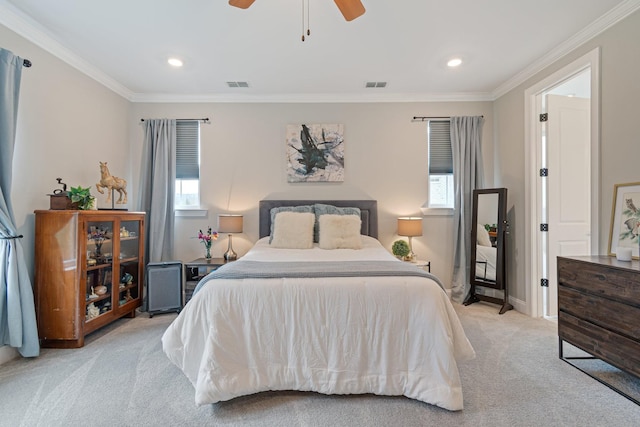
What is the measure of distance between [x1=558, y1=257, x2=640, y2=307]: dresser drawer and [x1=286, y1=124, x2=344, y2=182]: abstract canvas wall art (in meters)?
2.52

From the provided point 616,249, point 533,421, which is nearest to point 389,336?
point 533,421

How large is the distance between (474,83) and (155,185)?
14.0 feet

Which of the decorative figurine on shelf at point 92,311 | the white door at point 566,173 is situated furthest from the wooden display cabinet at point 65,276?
the white door at point 566,173

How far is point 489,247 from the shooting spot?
3561mm

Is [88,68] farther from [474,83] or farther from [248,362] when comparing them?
[474,83]

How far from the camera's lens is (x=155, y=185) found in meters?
3.70

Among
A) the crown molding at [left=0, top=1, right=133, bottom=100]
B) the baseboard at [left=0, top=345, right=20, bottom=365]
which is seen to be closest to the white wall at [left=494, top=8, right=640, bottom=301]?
the crown molding at [left=0, top=1, right=133, bottom=100]

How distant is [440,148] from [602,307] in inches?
99.2

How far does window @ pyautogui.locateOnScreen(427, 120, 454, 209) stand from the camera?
12.9ft

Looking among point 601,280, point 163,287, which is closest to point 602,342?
point 601,280

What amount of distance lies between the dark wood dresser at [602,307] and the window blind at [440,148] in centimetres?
194

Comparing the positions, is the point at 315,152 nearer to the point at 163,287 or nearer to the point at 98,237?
the point at 163,287

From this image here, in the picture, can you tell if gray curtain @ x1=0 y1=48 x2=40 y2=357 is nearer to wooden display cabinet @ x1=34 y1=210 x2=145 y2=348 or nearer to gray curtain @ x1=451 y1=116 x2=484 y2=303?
wooden display cabinet @ x1=34 y1=210 x2=145 y2=348

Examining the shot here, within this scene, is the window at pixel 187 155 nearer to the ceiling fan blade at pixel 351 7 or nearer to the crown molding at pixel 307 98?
the crown molding at pixel 307 98
